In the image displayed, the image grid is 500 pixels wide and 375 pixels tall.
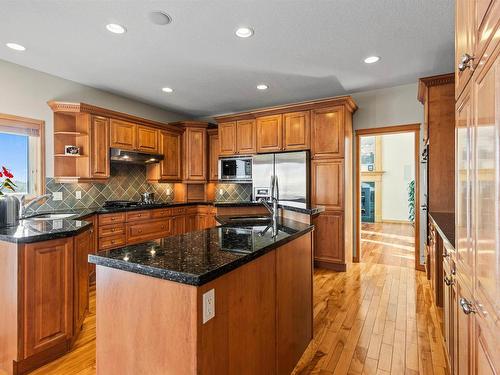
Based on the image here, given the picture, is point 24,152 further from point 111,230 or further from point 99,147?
point 111,230

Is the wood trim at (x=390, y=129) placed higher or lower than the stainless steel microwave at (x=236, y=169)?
higher

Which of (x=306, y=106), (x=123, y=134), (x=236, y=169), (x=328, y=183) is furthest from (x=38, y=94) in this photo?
(x=328, y=183)

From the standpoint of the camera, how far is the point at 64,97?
3863 millimetres

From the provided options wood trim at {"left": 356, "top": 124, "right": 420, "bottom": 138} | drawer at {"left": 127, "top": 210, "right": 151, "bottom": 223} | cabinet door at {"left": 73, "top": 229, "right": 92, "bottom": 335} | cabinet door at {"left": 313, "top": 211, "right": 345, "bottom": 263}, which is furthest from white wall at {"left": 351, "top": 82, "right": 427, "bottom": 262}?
cabinet door at {"left": 73, "top": 229, "right": 92, "bottom": 335}

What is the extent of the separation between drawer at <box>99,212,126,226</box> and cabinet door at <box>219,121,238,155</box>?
213cm

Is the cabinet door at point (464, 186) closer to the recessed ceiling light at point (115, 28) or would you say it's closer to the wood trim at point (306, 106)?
the recessed ceiling light at point (115, 28)

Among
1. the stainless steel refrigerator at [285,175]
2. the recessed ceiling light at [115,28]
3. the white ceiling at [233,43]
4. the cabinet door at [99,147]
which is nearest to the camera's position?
the white ceiling at [233,43]

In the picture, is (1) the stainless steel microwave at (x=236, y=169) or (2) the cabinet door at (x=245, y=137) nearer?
(2) the cabinet door at (x=245, y=137)

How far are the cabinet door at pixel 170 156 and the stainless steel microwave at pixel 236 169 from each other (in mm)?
844

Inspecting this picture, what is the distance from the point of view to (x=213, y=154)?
5680mm

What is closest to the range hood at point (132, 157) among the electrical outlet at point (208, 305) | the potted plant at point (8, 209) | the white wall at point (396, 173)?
the potted plant at point (8, 209)

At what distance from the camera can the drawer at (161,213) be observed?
4.50 metres

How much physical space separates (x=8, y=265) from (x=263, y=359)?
5.78 feet

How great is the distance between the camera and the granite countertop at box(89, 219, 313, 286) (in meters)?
1.08
